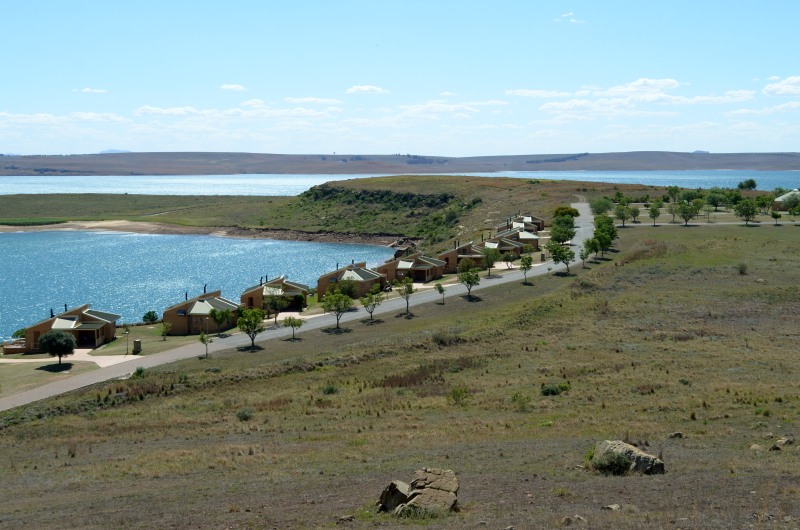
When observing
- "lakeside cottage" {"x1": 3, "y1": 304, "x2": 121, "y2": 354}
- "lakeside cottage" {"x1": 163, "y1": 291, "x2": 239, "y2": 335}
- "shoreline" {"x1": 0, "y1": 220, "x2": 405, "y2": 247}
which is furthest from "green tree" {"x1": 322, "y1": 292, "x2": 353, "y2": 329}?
"shoreline" {"x1": 0, "y1": 220, "x2": 405, "y2": 247}

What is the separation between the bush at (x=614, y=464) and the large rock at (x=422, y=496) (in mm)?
4742

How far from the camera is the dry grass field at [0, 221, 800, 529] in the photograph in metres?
20.9

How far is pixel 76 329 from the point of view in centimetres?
5738

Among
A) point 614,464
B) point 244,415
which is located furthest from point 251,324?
point 614,464

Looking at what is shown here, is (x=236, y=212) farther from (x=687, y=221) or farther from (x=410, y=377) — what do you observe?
(x=410, y=377)

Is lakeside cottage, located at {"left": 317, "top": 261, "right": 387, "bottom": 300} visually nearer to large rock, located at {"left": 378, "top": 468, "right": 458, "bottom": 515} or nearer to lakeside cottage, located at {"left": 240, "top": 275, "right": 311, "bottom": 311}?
lakeside cottage, located at {"left": 240, "top": 275, "right": 311, "bottom": 311}

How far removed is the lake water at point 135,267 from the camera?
280 feet

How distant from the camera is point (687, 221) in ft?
364

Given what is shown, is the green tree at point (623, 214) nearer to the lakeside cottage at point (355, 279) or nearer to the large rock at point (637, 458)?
the lakeside cottage at point (355, 279)

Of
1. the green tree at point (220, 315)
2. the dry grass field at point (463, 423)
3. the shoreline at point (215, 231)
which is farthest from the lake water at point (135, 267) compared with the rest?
the dry grass field at point (463, 423)

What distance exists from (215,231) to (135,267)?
173ft

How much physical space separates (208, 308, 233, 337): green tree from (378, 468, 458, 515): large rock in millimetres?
41036

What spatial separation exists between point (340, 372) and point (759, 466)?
86.5ft

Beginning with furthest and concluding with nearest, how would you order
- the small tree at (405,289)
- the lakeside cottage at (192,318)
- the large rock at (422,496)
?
the small tree at (405,289)
the lakeside cottage at (192,318)
the large rock at (422,496)
